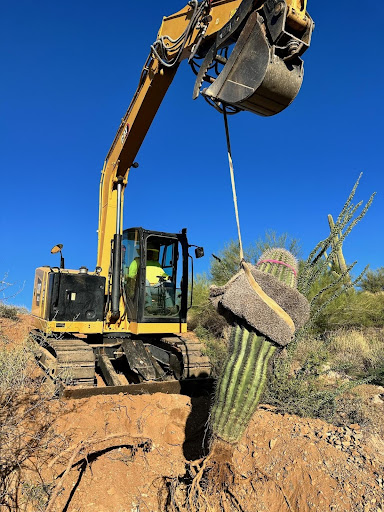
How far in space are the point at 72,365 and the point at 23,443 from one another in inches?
84.8

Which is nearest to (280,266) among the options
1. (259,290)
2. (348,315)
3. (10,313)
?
(259,290)

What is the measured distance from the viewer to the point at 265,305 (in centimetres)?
276

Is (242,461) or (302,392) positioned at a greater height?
(302,392)

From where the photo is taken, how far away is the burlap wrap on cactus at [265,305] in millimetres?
2768

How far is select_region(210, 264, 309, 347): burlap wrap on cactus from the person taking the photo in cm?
277

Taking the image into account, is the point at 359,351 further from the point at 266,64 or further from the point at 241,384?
the point at 266,64

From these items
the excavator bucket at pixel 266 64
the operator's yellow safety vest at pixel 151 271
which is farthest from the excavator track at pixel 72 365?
the excavator bucket at pixel 266 64

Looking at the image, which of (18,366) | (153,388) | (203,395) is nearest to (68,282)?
(18,366)

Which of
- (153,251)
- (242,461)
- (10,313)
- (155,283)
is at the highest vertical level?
(153,251)

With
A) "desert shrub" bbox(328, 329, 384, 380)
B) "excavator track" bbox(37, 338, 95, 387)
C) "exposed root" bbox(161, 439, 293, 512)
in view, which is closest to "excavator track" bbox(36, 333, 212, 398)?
"excavator track" bbox(37, 338, 95, 387)

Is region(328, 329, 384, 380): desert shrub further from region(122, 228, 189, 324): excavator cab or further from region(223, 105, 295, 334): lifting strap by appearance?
region(223, 105, 295, 334): lifting strap

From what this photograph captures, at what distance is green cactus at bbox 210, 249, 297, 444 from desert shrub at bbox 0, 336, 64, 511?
1.52 m

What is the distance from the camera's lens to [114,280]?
731cm

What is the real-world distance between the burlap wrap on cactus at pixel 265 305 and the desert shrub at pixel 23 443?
2.10 metres
